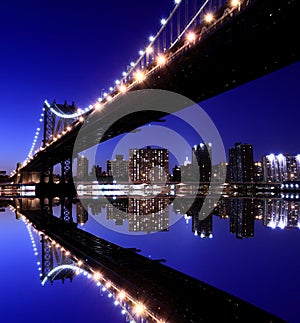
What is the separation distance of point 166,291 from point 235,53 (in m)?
14.2

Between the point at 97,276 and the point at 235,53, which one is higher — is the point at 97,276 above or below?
below

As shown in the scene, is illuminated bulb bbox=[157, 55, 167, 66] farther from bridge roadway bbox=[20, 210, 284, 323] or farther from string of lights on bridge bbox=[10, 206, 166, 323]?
string of lights on bridge bbox=[10, 206, 166, 323]

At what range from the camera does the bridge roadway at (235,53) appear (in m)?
13.1

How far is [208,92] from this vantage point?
22.3 metres

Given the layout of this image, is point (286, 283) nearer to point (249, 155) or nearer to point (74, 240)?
point (74, 240)

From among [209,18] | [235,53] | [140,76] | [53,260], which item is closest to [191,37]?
[209,18]

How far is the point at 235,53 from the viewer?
16.6 metres

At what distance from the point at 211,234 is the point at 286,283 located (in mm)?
4065

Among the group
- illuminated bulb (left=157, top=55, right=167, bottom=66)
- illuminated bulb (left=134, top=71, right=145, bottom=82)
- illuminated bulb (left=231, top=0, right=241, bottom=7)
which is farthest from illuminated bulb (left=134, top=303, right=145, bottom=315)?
illuminated bulb (left=134, top=71, right=145, bottom=82)

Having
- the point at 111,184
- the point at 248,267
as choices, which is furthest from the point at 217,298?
the point at 111,184

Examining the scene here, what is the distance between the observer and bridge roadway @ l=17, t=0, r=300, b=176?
13080 mm

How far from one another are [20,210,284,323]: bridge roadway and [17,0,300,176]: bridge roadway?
32.5ft

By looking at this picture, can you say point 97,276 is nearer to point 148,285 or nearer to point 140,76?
point 148,285

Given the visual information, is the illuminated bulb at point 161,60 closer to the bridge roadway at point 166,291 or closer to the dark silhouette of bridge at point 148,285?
the dark silhouette of bridge at point 148,285
